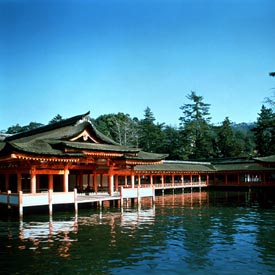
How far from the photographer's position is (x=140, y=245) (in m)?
15.5

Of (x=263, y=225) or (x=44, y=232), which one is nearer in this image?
(x=44, y=232)

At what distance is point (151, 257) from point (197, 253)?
1.91 metres

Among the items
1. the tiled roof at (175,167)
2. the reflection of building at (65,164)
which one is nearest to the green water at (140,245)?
the reflection of building at (65,164)

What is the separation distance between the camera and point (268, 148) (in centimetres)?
6550

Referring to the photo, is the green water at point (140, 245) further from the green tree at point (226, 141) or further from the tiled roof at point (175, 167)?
the green tree at point (226, 141)

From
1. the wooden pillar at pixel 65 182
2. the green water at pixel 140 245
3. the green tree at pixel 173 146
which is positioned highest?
the green tree at pixel 173 146

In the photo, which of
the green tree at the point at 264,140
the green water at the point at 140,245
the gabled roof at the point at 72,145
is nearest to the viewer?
the green water at the point at 140,245

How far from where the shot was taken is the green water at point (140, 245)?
1210 cm

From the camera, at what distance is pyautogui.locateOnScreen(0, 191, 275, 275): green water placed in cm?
1210

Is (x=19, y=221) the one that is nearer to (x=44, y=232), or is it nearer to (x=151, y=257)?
(x=44, y=232)

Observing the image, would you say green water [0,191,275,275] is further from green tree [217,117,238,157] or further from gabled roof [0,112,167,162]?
green tree [217,117,238,157]

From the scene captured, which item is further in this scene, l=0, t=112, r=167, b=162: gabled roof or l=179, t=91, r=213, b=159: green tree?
l=179, t=91, r=213, b=159: green tree

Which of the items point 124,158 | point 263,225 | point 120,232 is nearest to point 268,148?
point 124,158

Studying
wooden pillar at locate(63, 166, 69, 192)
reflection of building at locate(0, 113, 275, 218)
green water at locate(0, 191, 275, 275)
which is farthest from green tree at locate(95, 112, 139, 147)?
green water at locate(0, 191, 275, 275)
